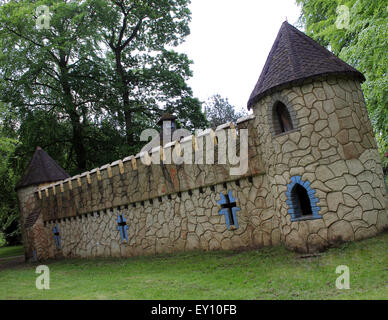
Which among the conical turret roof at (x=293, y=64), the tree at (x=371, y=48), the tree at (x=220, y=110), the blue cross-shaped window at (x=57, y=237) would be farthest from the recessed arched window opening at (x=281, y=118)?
the tree at (x=220, y=110)

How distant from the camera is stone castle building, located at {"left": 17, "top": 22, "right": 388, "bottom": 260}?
7.89 meters

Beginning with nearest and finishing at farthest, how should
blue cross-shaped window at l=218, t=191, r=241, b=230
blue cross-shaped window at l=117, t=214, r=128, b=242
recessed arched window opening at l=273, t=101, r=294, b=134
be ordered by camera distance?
recessed arched window opening at l=273, t=101, r=294, b=134
blue cross-shaped window at l=218, t=191, r=241, b=230
blue cross-shaped window at l=117, t=214, r=128, b=242

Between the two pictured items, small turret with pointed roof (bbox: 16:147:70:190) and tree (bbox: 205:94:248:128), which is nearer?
small turret with pointed roof (bbox: 16:147:70:190)

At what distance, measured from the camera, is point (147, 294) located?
6.87 m

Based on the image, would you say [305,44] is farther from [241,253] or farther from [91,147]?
[91,147]

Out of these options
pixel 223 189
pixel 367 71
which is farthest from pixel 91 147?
pixel 367 71

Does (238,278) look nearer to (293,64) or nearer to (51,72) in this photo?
(293,64)

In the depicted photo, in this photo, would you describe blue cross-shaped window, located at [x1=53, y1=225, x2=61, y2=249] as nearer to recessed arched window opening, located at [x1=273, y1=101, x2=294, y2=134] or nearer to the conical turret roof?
the conical turret roof

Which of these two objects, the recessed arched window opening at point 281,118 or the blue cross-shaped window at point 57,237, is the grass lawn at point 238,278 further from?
the blue cross-shaped window at point 57,237

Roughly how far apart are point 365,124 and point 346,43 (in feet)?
19.6

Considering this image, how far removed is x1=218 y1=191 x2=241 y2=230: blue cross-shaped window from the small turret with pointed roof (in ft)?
34.5

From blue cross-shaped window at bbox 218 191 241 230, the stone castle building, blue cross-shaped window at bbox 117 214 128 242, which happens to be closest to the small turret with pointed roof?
blue cross-shaped window at bbox 117 214 128 242

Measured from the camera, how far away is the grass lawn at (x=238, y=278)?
5926 mm

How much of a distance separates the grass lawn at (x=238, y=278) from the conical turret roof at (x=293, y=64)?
361 centimetres
